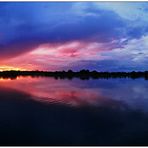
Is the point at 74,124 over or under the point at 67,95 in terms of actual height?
under

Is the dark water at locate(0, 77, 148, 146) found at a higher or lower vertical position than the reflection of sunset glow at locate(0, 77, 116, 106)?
lower

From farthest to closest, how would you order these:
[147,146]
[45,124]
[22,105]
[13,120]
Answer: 1. [22,105]
2. [13,120]
3. [45,124]
4. [147,146]

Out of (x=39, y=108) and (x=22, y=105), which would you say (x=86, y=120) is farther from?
(x=22, y=105)

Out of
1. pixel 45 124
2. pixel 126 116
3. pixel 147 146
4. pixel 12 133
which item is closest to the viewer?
pixel 147 146

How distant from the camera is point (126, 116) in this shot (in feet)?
32.6

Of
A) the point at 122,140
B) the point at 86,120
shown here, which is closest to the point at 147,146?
the point at 122,140

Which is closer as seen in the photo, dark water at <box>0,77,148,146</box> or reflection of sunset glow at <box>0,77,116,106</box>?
dark water at <box>0,77,148,146</box>

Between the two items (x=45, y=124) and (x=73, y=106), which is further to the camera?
(x=73, y=106)

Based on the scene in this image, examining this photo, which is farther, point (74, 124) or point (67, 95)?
point (67, 95)

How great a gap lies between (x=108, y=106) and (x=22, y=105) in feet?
12.0

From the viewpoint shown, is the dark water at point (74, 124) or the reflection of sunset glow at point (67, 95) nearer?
the dark water at point (74, 124)

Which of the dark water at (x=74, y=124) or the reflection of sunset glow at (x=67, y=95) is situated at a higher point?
the reflection of sunset glow at (x=67, y=95)

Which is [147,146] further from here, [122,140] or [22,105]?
[22,105]

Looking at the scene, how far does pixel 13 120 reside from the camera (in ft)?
30.0
